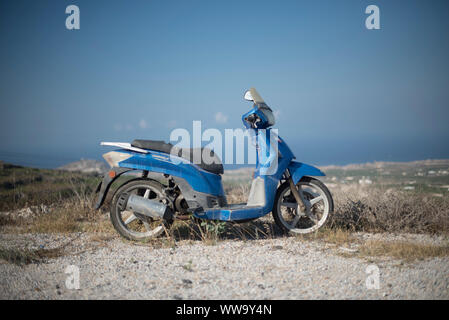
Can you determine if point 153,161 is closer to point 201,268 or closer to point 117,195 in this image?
point 117,195

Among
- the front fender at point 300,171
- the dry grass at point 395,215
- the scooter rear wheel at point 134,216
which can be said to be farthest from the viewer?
the dry grass at point 395,215

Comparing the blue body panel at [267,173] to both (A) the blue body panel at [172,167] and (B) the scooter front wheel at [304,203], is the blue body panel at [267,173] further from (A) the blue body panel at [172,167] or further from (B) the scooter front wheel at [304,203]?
(A) the blue body panel at [172,167]

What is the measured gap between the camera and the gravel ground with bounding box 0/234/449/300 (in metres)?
3.13

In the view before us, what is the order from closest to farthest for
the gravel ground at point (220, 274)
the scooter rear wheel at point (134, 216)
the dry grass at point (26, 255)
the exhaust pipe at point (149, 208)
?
the gravel ground at point (220, 274), the dry grass at point (26, 255), the exhaust pipe at point (149, 208), the scooter rear wheel at point (134, 216)

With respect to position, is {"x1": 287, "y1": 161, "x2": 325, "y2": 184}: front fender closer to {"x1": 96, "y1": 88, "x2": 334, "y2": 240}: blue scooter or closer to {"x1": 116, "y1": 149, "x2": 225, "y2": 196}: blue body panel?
{"x1": 96, "y1": 88, "x2": 334, "y2": 240}: blue scooter

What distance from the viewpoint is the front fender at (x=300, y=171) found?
192 inches

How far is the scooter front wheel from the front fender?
4.5 inches

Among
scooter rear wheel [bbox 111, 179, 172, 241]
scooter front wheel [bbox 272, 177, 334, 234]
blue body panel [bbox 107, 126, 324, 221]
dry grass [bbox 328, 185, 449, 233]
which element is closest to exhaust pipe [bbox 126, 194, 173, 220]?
scooter rear wheel [bbox 111, 179, 172, 241]

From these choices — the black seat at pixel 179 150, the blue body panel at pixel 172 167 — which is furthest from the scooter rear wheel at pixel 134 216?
the black seat at pixel 179 150

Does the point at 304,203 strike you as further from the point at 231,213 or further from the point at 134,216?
the point at 134,216

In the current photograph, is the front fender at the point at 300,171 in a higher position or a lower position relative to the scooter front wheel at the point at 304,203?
higher

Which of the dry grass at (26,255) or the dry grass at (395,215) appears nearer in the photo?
the dry grass at (26,255)
